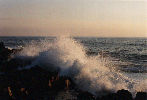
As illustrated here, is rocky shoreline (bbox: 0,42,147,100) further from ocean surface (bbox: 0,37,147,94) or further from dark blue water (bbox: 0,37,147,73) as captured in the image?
dark blue water (bbox: 0,37,147,73)

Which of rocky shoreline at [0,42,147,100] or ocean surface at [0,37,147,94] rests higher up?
rocky shoreline at [0,42,147,100]

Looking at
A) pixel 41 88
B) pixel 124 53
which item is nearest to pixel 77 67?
pixel 41 88

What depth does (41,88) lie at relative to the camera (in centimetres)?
951

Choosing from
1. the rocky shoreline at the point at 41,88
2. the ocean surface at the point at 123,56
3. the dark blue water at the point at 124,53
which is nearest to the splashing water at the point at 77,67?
the ocean surface at the point at 123,56

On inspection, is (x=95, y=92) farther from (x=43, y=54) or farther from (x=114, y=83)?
(x=43, y=54)

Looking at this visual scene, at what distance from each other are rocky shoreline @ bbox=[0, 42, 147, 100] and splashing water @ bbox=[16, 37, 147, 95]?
2.81ft

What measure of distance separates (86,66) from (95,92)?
282 cm

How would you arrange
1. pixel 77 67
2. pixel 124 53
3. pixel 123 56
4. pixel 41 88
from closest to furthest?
pixel 41 88 → pixel 77 67 → pixel 123 56 → pixel 124 53

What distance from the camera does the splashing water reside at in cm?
1095

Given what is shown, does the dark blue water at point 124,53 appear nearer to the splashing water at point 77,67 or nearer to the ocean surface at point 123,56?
the ocean surface at point 123,56

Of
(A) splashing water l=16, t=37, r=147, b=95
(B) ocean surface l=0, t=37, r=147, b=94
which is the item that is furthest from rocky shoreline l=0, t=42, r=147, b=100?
(B) ocean surface l=0, t=37, r=147, b=94

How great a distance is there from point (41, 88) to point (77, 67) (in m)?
3.51

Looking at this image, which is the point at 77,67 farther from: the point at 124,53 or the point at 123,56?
the point at 124,53

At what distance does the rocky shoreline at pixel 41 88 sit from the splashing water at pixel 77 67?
0.86 metres
